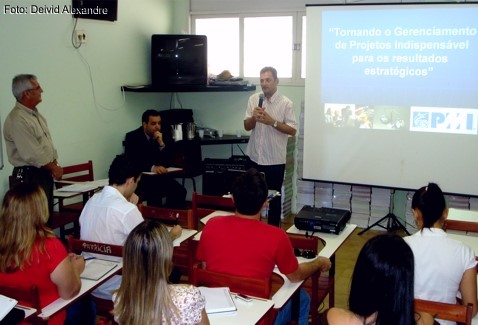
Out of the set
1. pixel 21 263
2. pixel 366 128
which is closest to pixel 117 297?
pixel 21 263

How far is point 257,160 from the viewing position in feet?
17.3

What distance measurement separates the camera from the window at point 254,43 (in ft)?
20.4

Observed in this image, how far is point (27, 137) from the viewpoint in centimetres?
420

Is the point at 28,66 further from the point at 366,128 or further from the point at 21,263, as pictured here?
the point at 366,128

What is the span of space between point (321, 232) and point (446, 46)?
2491 millimetres

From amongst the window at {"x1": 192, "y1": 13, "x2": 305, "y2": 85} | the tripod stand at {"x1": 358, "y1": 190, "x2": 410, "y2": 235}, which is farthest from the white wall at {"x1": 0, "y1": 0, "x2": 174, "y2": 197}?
the tripod stand at {"x1": 358, "y1": 190, "x2": 410, "y2": 235}

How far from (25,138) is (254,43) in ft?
10.5

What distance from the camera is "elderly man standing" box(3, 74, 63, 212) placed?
4195 millimetres

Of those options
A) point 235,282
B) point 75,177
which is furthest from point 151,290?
point 75,177

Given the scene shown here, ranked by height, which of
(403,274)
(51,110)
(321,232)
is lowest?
Result: (321,232)

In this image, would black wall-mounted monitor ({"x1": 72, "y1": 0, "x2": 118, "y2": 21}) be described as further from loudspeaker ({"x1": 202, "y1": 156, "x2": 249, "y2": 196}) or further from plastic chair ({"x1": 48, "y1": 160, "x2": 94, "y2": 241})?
loudspeaker ({"x1": 202, "y1": 156, "x2": 249, "y2": 196})

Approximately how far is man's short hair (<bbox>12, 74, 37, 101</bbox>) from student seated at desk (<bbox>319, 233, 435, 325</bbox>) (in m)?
3.31

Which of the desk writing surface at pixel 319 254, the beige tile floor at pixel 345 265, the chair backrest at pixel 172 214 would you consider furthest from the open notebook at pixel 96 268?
the beige tile floor at pixel 345 265

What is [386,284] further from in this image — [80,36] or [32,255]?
[80,36]
